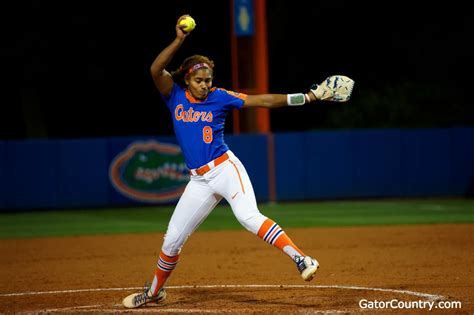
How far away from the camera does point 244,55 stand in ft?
66.9

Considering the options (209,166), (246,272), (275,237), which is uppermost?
(209,166)

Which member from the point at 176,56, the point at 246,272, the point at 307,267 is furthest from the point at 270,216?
the point at 176,56

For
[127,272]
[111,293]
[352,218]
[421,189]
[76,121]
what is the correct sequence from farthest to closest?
[76,121]
[421,189]
[352,218]
[127,272]
[111,293]

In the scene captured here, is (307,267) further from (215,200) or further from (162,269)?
(162,269)

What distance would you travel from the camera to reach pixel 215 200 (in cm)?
712

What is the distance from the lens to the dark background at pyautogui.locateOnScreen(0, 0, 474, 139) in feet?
93.8

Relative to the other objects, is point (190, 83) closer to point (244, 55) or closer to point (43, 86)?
point (244, 55)

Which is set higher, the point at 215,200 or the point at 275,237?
the point at 215,200

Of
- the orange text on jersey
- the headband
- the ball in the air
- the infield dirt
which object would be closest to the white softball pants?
the orange text on jersey

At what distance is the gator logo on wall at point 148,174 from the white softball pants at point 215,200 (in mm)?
12595

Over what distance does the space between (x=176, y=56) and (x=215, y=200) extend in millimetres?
23606

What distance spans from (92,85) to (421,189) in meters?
14.5

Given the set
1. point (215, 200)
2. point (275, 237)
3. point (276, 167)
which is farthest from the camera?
point (276, 167)

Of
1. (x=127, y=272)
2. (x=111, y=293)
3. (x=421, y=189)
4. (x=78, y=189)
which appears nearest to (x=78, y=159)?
(x=78, y=189)
